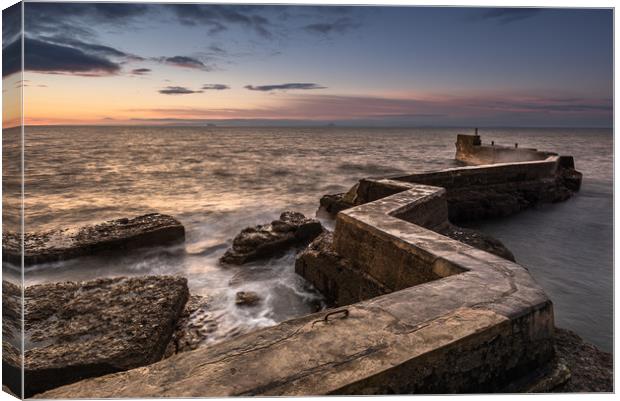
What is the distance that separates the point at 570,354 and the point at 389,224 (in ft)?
6.39

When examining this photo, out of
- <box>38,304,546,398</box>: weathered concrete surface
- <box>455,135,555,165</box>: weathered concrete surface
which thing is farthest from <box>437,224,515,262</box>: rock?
<box>455,135,555,165</box>: weathered concrete surface

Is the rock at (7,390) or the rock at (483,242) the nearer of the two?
the rock at (7,390)

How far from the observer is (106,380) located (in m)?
2.20

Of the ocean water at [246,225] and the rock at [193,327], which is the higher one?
the ocean water at [246,225]

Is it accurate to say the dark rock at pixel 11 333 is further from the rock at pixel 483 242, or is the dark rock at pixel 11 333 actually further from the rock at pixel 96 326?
the rock at pixel 483 242

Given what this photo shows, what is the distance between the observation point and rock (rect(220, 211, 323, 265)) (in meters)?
6.99

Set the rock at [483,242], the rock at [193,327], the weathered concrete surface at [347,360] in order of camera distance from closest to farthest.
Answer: the weathered concrete surface at [347,360] < the rock at [193,327] < the rock at [483,242]

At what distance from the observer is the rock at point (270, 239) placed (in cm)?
699

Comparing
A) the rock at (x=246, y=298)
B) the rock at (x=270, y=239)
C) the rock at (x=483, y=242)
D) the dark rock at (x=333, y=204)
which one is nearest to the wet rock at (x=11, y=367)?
the rock at (x=246, y=298)

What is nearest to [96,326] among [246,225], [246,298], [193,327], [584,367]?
[193,327]

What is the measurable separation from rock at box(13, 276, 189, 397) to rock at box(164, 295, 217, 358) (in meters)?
0.10

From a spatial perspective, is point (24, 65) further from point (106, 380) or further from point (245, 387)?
point (245, 387)

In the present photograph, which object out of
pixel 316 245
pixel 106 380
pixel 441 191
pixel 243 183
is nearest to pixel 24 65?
pixel 106 380

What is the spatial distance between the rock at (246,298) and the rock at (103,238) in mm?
2959
